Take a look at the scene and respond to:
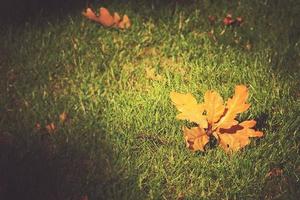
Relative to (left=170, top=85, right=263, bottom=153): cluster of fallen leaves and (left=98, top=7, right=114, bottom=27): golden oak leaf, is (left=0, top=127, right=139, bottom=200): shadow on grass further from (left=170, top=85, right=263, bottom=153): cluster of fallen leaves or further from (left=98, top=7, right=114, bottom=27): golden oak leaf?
(left=98, top=7, right=114, bottom=27): golden oak leaf

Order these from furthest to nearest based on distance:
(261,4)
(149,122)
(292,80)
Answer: (261,4) → (292,80) → (149,122)

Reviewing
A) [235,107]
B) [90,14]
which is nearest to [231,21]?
[90,14]

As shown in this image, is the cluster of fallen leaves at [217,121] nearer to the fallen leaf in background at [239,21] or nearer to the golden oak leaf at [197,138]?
the golden oak leaf at [197,138]

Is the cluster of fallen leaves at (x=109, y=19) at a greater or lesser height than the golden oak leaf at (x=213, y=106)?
greater

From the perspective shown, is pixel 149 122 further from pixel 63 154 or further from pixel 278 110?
pixel 278 110

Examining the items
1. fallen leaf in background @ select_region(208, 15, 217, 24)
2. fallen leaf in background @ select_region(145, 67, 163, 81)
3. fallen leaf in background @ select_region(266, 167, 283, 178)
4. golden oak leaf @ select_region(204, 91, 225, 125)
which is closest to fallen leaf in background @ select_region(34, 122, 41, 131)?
fallen leaf in background @ select_region(145, 67, 163, 81)

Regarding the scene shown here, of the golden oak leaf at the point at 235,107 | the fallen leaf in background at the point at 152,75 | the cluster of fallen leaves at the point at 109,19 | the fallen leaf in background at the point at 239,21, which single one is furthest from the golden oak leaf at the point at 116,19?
the golden oak leaf at the point at 235,107

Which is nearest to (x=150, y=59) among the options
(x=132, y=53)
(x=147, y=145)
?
(x=132, y=53)
